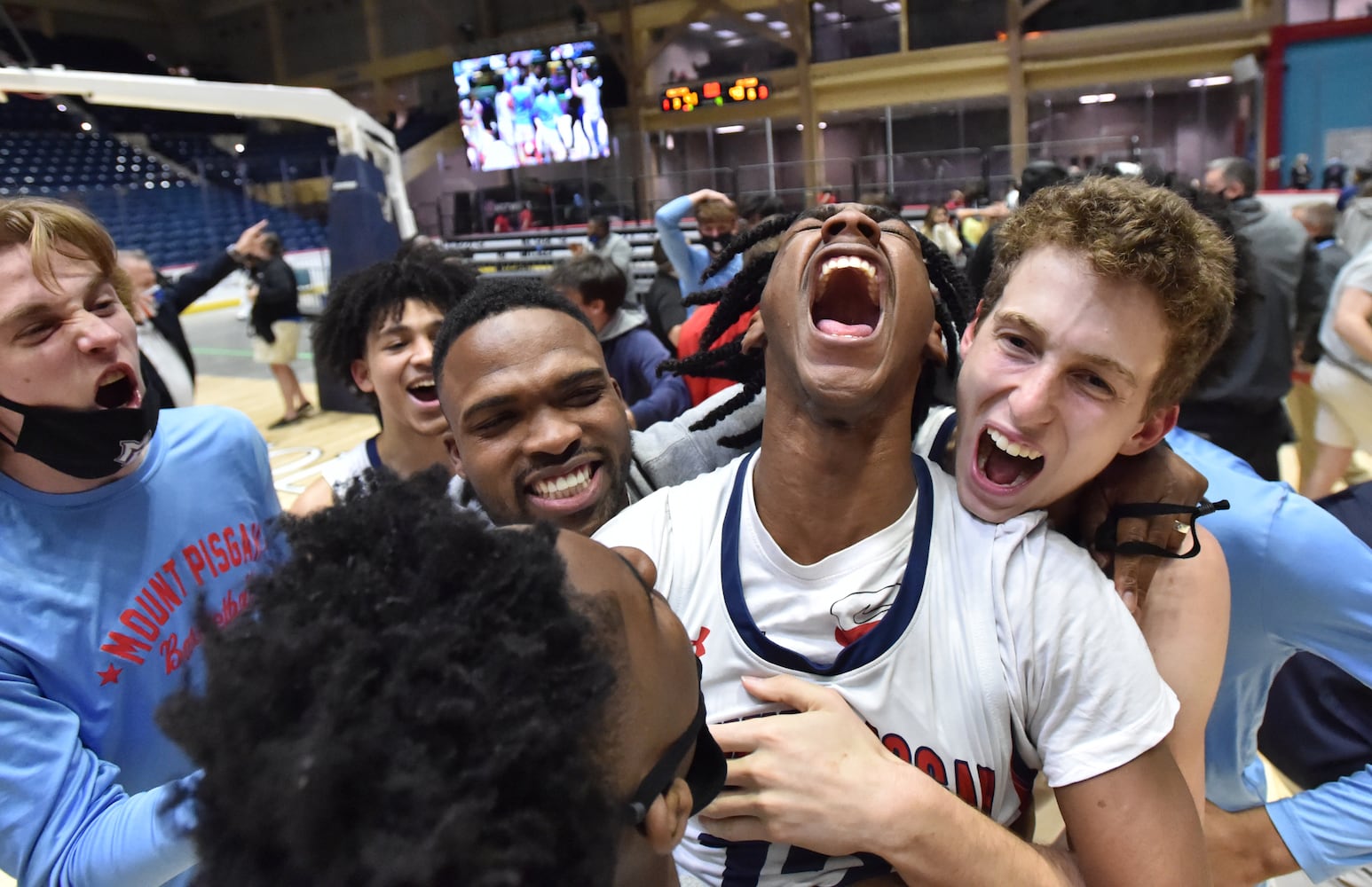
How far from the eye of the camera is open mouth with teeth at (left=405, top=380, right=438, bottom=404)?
8.01 ft

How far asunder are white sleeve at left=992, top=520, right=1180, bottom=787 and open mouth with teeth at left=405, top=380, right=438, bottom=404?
5.62 feet

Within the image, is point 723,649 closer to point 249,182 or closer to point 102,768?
point 102,768

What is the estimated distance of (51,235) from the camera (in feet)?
5.18

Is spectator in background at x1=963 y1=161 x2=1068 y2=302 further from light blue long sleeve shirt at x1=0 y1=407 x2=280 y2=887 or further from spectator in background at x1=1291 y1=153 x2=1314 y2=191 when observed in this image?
spectator in background at x1=1291 y1=153 x2=1314 y2=191

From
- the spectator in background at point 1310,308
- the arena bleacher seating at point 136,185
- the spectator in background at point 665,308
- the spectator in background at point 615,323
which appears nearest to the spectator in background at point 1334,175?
the spectator in background at point 1310,308

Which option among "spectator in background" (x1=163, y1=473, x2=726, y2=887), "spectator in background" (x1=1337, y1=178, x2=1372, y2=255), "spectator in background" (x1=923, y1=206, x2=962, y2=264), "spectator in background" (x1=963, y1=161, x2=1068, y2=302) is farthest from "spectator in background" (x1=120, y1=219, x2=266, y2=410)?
"spectator in background" (x1=923, y1=206, x2=962, y2=264)

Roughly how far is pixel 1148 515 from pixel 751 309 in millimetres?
916

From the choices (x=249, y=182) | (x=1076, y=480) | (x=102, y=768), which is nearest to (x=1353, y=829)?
(x=1076, y=480)

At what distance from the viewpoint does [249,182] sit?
18016 millimetres

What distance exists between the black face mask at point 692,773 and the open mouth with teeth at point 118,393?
1.40 m

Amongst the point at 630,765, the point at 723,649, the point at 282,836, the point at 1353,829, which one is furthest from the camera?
the point at 1353,829

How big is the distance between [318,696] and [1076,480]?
113 centimetres

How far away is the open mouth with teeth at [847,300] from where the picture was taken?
1.49m

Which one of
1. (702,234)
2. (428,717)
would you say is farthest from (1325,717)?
(702,234)
